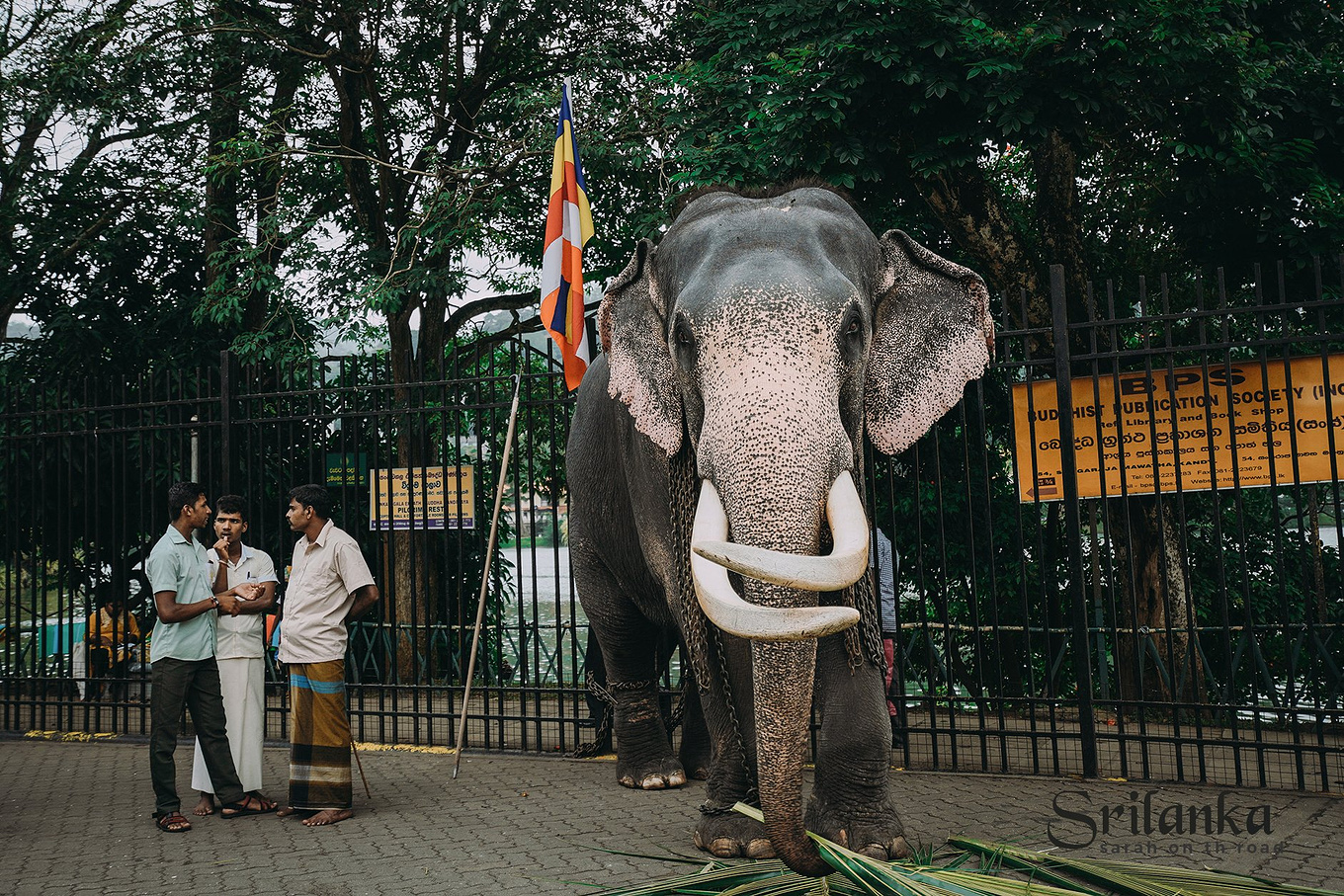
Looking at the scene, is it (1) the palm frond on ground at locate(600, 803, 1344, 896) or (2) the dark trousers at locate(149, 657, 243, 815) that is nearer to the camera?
(1) the palm frond on ground at locate(600, 803, 1344, 896)

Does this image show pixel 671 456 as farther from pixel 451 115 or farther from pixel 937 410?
pixel 451 115

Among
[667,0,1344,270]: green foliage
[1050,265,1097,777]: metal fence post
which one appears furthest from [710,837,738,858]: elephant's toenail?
[667,0,1344,270]: green foliage

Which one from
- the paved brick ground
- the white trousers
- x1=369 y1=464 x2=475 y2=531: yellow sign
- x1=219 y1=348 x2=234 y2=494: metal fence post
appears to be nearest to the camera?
→ the paved brick ground

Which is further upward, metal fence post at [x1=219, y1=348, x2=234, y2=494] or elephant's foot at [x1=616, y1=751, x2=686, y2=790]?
metal fence post at [x1=219, y1=348, x2=234, y2=494]

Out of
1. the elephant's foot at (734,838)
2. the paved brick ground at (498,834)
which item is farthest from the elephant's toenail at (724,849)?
the paved brick ground at (498,834)

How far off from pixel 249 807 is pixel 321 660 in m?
1.06

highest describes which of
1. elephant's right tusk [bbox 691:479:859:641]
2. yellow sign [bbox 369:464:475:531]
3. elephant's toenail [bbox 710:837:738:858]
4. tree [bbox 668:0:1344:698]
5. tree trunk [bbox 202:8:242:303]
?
tree trunk [bbox 202:8:242:303]

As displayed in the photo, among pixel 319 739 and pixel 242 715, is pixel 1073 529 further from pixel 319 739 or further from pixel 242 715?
pixel 242 715

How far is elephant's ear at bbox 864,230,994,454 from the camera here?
4652 millimetres

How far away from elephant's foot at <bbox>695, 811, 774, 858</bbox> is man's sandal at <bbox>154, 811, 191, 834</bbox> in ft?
9.77

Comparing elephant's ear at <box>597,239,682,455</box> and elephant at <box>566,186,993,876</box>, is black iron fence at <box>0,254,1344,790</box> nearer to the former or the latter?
elephant at <box>566,186,993,876</box>

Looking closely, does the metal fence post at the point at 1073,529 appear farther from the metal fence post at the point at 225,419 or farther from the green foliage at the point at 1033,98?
the metal fence post at the point at 225,419

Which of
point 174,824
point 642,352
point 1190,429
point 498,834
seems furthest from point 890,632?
point 174,824

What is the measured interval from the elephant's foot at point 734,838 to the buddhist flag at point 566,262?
3898mm
